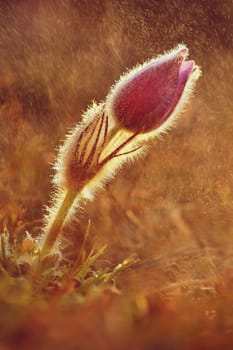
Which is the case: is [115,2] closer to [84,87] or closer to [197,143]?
[84,87]

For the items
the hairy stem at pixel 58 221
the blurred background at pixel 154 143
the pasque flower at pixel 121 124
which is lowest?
the hairy stem at pixel 58 221

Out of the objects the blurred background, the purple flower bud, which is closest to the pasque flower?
the purple flower bud

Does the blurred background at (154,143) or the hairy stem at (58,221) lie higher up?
the blurred background at (154,143)

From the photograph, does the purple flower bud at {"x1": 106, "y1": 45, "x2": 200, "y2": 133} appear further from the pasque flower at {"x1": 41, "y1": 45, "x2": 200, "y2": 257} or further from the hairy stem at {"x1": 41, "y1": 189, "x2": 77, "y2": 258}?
the hairy stem at {"x1": 41, "y1": 189, "x2": 77, "y2": 258}

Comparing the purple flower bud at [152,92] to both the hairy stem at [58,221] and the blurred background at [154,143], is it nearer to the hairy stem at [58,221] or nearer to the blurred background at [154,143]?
the hairy stem at [58,221]

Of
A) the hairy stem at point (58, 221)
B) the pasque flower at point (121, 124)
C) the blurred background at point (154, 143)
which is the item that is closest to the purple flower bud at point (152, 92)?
the pasque flower at point (121, 124)

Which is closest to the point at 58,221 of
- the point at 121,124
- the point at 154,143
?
the point at 121,124

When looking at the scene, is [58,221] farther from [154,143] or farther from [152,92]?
[154,143]
